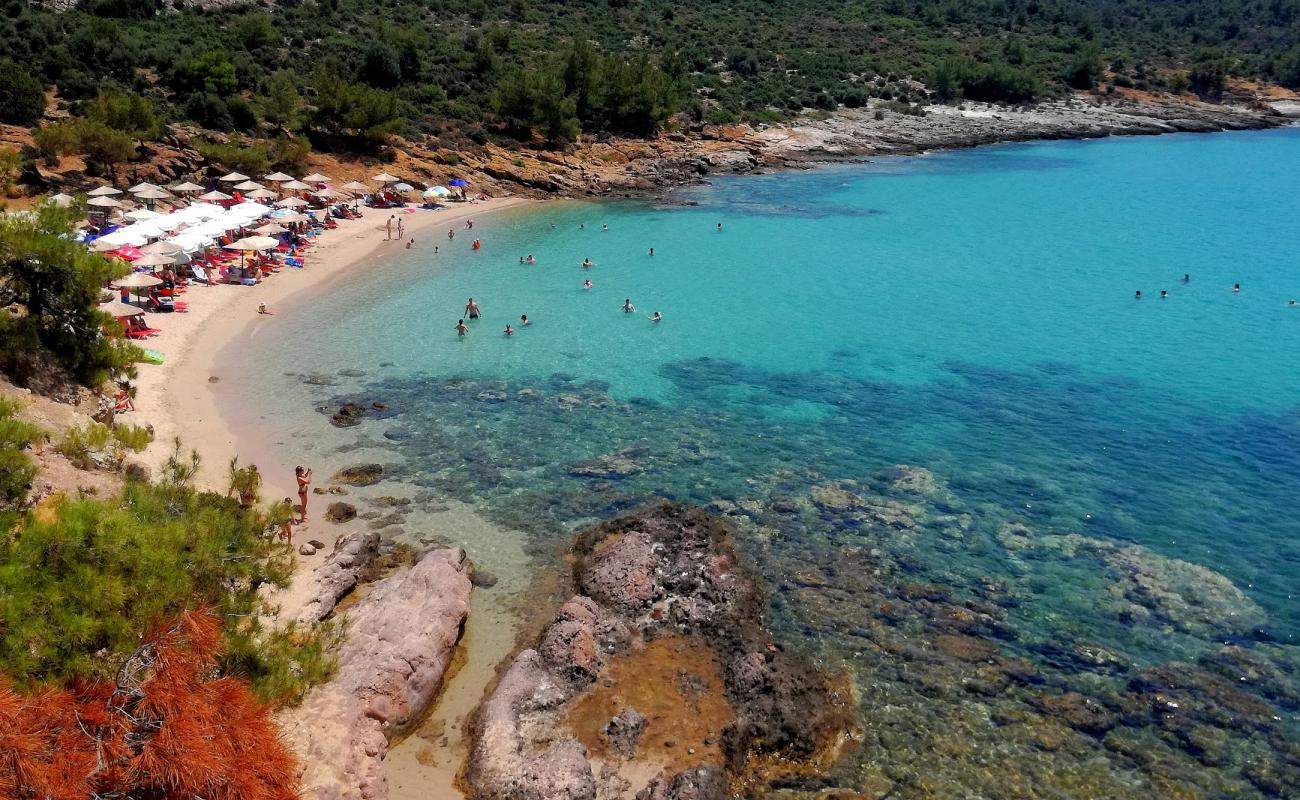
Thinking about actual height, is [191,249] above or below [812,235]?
above

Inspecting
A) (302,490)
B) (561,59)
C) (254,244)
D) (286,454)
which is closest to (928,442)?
(302,490)

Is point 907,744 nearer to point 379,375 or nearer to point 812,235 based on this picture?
point 379,375

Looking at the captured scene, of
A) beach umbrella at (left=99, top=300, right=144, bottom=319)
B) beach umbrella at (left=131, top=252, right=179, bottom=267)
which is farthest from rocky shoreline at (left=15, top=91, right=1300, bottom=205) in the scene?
beach umbrella at (left=99, top=300, right=144, bottom=319)

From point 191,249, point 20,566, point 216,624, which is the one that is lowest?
point 191,249

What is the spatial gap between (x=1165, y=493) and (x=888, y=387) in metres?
8.83

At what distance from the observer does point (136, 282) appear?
87.5ft

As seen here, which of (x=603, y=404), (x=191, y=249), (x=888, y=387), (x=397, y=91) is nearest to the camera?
(x=603, y=404)

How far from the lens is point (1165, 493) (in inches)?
790

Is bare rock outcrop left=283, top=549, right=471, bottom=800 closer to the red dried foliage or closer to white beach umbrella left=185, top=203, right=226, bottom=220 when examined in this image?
the red dried foliage

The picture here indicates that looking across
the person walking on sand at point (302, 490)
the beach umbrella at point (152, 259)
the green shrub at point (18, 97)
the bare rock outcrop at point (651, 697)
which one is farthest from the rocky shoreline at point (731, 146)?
the bare rock outcrop at point (651, 697)

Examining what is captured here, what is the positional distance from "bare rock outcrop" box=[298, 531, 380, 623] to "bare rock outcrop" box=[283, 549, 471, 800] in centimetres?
61

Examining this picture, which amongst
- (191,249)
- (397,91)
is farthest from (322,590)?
(397,91)

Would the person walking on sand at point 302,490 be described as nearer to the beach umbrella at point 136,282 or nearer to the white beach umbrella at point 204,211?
the beach umbrella at point 136,282

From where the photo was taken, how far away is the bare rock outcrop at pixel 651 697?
11.6 meters
